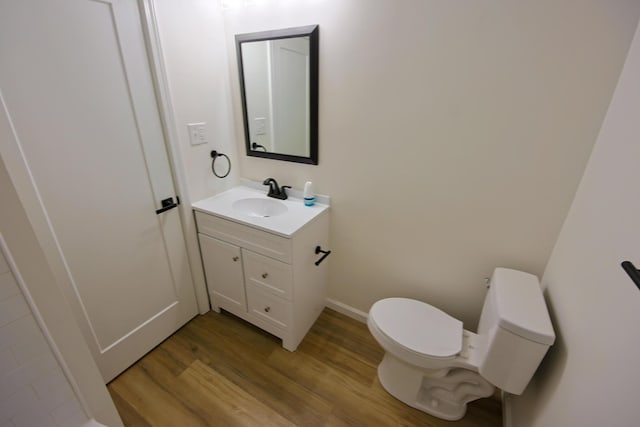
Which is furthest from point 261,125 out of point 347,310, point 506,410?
point 506,410

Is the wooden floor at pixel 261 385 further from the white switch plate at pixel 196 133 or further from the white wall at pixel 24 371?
the white switch plate at pixel 196 133

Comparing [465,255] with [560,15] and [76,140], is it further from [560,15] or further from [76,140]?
[76,140]

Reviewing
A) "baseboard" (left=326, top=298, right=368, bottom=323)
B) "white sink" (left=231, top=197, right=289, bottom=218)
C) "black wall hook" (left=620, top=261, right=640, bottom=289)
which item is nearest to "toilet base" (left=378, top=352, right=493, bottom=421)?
"baseboard" (left=326, top=298, right=368, bottom=323)

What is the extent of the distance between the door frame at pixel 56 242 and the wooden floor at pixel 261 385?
0.44 m

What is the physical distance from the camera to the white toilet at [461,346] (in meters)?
1.03

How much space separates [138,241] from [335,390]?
1363mm

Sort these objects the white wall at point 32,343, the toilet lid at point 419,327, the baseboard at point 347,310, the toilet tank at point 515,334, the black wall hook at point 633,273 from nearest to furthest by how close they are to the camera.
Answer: the black wall hook at point 633,273 < the white wall at point 32,343 < the toilet tank at point 515,334 < the toilet lid at point 419,327 < the baseboard at point 347,310

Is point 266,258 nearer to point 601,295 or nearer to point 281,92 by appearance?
point 281,92

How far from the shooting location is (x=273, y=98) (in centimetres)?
175

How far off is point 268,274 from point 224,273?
0.40m

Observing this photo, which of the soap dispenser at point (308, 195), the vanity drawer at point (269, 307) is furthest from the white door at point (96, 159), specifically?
the soap dispenser at point (308, 195)

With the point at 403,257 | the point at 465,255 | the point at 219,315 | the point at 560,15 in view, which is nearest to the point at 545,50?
the point at 560,15

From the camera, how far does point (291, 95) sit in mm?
1681

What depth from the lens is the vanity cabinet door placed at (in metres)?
1.70
